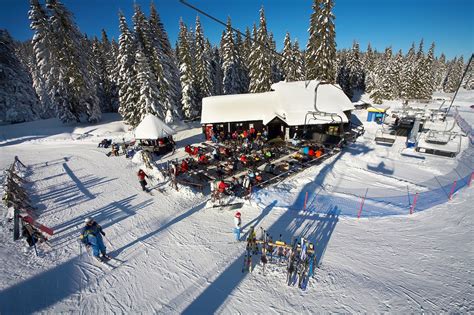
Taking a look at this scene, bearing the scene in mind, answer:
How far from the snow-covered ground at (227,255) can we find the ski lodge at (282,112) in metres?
8.40

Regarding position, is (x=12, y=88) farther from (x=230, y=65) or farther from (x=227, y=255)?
(x=227, y=255)

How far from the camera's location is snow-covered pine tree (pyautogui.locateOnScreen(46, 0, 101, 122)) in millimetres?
27375

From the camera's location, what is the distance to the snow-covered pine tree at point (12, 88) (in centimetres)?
3036

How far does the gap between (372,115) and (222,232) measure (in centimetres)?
2703

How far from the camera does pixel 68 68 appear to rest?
1112 inches

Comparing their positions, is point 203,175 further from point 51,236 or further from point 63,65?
point 63,65

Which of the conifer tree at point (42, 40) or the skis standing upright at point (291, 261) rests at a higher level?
the conifer tree at point (42, 40)

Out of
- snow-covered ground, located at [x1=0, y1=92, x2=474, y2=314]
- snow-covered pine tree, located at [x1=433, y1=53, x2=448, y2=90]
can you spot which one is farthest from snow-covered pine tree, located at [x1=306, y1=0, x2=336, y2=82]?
snow-covered pine tree, located at [x1=433, y1=53, x2=448, y2=90]

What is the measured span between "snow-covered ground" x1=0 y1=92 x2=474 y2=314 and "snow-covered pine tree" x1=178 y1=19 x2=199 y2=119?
68.2 ft

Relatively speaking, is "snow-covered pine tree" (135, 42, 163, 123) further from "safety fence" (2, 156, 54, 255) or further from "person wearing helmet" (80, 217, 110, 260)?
"person wearing helmet" (80, 217, 110, 260)

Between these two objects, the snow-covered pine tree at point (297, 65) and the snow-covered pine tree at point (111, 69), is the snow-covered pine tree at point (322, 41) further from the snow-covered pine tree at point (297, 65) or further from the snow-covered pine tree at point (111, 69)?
the snow-covered pine tree at point (111, 69)

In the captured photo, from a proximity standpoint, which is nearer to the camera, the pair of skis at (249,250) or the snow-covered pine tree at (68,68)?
the pair of skis at (249,250)

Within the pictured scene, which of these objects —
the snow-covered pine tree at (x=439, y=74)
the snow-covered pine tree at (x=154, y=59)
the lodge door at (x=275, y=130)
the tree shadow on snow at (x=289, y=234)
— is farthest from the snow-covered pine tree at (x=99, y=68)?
the snow-covered pine tree at (x=439, y=74)

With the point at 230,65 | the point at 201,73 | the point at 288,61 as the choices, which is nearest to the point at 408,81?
the point at 288,61
